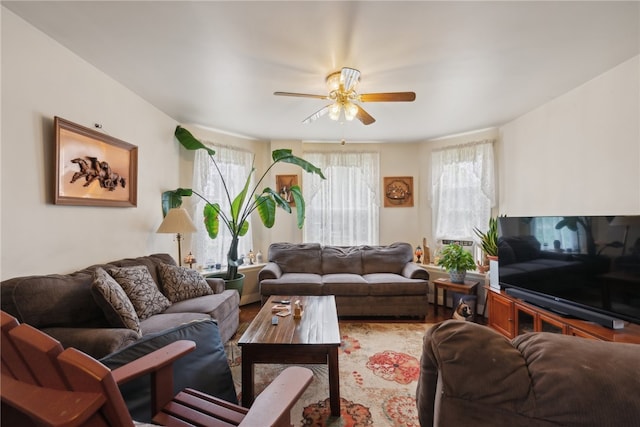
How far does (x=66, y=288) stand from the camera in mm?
1742

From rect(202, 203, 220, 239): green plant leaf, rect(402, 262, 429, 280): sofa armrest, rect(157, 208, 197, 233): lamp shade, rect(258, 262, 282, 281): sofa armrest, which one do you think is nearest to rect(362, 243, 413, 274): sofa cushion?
rect(402, 262, 429, 280): sofa armrest

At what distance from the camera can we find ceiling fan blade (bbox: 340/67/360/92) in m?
1.83

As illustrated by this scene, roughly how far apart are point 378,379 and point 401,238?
2759 mm

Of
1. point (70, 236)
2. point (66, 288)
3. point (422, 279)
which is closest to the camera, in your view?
point (66, 288)

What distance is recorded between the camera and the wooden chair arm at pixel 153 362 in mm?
997

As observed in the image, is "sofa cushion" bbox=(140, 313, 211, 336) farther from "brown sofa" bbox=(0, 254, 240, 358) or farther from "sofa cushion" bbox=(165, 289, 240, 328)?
"sofa cushion" bbox=(165, 289, 240, 328)

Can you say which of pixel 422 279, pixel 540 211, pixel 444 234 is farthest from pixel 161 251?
pixel 540 211

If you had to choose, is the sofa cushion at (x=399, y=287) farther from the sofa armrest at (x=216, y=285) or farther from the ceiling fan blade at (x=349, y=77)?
the ceiling fan blade at (x=349, y=77)

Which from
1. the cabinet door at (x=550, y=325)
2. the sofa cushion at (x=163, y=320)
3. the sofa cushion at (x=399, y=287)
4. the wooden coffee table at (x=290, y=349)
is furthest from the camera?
the sofa cushion at (x=399, y=287)

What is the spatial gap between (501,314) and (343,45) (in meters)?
3.00

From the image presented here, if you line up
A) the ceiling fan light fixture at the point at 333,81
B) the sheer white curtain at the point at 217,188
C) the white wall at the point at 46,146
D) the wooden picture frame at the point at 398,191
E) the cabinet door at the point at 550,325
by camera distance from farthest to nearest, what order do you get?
the wooden picture frame at the point at 398,191, the sheer white curtain at the point at 217,188, the ceiling fan light fixture at the point at 333,81, the cabinet door at the point at 550,325, the white wall at the point at 46,146

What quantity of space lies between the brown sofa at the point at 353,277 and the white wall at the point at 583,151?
1.63 m

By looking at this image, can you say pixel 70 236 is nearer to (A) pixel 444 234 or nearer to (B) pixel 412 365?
(B) pixel 412 365

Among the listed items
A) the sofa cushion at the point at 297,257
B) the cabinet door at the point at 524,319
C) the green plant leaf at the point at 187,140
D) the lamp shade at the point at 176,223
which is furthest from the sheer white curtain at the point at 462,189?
the lamp shade at the point at 176,223
